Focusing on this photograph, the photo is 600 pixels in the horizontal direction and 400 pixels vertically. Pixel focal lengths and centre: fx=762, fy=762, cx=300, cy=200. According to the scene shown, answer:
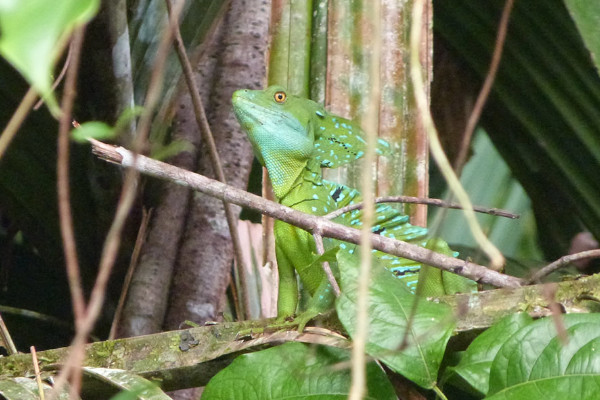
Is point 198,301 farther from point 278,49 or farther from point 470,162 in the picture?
point 470,162

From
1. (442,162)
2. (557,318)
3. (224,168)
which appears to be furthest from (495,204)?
(442,162)

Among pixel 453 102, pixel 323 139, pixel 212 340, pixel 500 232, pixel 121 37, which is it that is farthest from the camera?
pixel 500 232

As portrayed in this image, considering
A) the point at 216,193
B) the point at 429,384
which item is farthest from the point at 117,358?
the point at 429,384

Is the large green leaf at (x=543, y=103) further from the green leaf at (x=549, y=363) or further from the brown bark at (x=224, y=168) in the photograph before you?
the green leaf at (x=549, y=363)

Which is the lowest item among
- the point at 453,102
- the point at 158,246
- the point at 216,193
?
the point at 158,246

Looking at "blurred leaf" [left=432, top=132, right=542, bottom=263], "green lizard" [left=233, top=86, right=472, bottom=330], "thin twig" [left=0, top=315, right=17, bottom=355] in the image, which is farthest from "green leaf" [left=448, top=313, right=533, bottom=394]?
"blurred leaf" [left=432, top=132, right=542, bottom=263]

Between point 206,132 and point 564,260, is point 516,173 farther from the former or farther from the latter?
point 564,260
